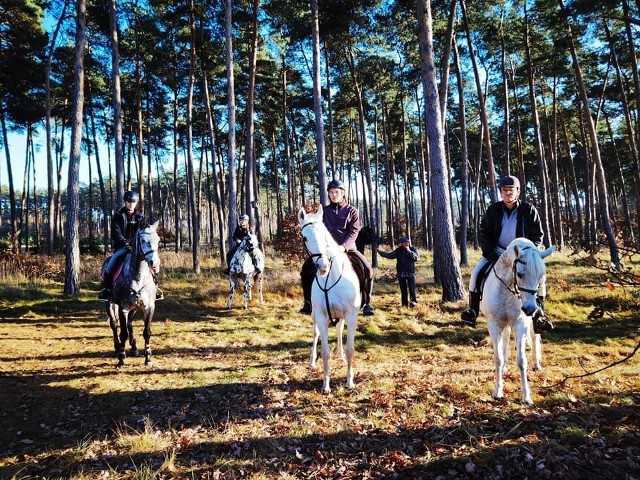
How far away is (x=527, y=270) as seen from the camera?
4.41 meters

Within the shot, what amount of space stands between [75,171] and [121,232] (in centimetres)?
798

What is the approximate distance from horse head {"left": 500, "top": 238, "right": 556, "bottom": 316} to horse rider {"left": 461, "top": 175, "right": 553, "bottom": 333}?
3.05 feet

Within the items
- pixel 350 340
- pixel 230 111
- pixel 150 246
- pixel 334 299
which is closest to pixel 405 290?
pixel 350 340

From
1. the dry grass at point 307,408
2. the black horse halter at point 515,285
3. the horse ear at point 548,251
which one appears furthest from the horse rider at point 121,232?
the horse ear at point 548,251

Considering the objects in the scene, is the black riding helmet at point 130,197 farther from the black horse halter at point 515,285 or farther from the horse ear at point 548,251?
the horse ear at point 548,251

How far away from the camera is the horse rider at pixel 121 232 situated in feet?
24.7

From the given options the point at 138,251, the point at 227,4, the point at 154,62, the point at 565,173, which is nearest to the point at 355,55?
the point at 227,4

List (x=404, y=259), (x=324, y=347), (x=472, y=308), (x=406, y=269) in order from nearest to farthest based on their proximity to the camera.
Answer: (x=324, y=347)
(x=472, y=308)
(x=406, y=269)
(x=404, y=259)

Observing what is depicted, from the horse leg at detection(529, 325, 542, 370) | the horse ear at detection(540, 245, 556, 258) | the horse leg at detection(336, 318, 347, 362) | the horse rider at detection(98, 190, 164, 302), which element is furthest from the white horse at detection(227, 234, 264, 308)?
the horse ear at detection(540, 245, 556, 258)

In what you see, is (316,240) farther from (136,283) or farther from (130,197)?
(130,197)

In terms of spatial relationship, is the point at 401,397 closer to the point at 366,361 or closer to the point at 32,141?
the point at 366,361

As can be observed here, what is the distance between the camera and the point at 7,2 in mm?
15773

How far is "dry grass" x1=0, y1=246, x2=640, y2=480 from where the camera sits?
12.8 ft

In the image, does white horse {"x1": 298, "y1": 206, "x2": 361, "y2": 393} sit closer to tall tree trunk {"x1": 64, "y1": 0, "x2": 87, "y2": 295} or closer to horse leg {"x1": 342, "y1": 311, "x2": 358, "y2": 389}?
horse leg {"x1": 342, "y1": 311, "x2": 358, "y2": 389}
